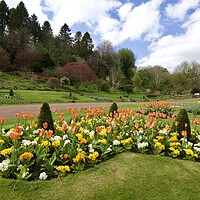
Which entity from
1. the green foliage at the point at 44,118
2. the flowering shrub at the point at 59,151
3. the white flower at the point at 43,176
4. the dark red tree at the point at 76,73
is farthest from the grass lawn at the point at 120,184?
the dark red tree at the point at 76,73

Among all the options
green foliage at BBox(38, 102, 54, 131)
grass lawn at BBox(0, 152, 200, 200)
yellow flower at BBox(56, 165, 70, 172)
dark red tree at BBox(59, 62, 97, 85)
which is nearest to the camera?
grass lawn at BBox(0, 152, 200, 200)

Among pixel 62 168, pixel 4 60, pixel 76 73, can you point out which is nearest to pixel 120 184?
pixel 62 168

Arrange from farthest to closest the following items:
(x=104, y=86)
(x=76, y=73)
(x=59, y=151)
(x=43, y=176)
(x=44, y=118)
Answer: (x=104, y=86) < (x=76, y=73) < (x=44, y=118) < (x=59, y=151) < (x=43, y=176)

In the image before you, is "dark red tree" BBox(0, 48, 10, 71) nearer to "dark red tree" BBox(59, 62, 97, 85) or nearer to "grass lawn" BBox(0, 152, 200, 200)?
"dark red tree" BBox(59, 62, 97, 85)

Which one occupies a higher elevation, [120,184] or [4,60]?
[4,60]

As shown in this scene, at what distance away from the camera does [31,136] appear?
5.46 m

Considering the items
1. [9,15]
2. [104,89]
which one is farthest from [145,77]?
[9,15]

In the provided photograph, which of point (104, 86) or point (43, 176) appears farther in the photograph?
point (104, 86)

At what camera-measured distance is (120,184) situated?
12.8ft

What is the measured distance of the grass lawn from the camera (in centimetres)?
349

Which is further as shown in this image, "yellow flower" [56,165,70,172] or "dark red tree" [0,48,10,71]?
"dark red tree" [0,48,10,71]

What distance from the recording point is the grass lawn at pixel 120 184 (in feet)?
11.4

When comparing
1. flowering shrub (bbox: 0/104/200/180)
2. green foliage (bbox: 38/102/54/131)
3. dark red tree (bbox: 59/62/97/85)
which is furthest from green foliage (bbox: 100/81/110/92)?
green foliage (bbox: 38/102/54/131)

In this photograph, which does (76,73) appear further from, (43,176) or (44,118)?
(43,176)
